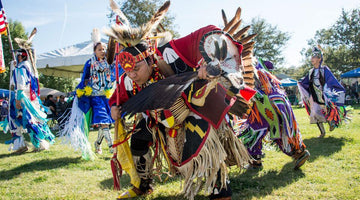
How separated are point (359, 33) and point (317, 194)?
28.8m

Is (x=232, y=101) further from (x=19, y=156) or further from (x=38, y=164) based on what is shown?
(x=19, y=156)

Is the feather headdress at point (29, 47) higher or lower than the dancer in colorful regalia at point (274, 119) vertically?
higher

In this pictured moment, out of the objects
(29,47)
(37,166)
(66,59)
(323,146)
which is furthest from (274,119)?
(66,59)

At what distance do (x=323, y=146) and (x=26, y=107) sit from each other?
220 inches

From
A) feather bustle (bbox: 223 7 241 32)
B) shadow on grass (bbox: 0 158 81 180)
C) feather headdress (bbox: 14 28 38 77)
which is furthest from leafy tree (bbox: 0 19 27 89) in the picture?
feather bustle (bbox: 223 7 241 32)

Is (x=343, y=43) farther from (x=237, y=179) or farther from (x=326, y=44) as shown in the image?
(x=237, y=179)

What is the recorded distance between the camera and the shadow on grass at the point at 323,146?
162 inches

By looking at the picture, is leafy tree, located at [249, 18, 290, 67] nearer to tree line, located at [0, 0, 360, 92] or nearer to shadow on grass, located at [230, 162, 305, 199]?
tree line, located at [0, 0, 360, 92]

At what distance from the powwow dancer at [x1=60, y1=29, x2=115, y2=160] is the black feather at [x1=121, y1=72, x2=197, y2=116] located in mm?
2650

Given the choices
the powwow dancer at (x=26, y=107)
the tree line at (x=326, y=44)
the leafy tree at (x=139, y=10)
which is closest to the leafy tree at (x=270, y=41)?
the tree line at (x=326, y=44)

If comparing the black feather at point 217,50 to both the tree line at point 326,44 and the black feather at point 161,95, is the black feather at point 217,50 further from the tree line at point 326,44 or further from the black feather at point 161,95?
the tree line at point 326,44

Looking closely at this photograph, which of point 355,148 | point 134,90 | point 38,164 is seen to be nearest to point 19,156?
point 38,164

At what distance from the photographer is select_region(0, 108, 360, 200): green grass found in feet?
8.72

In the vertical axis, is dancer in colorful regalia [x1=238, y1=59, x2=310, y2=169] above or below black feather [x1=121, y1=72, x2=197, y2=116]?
below
